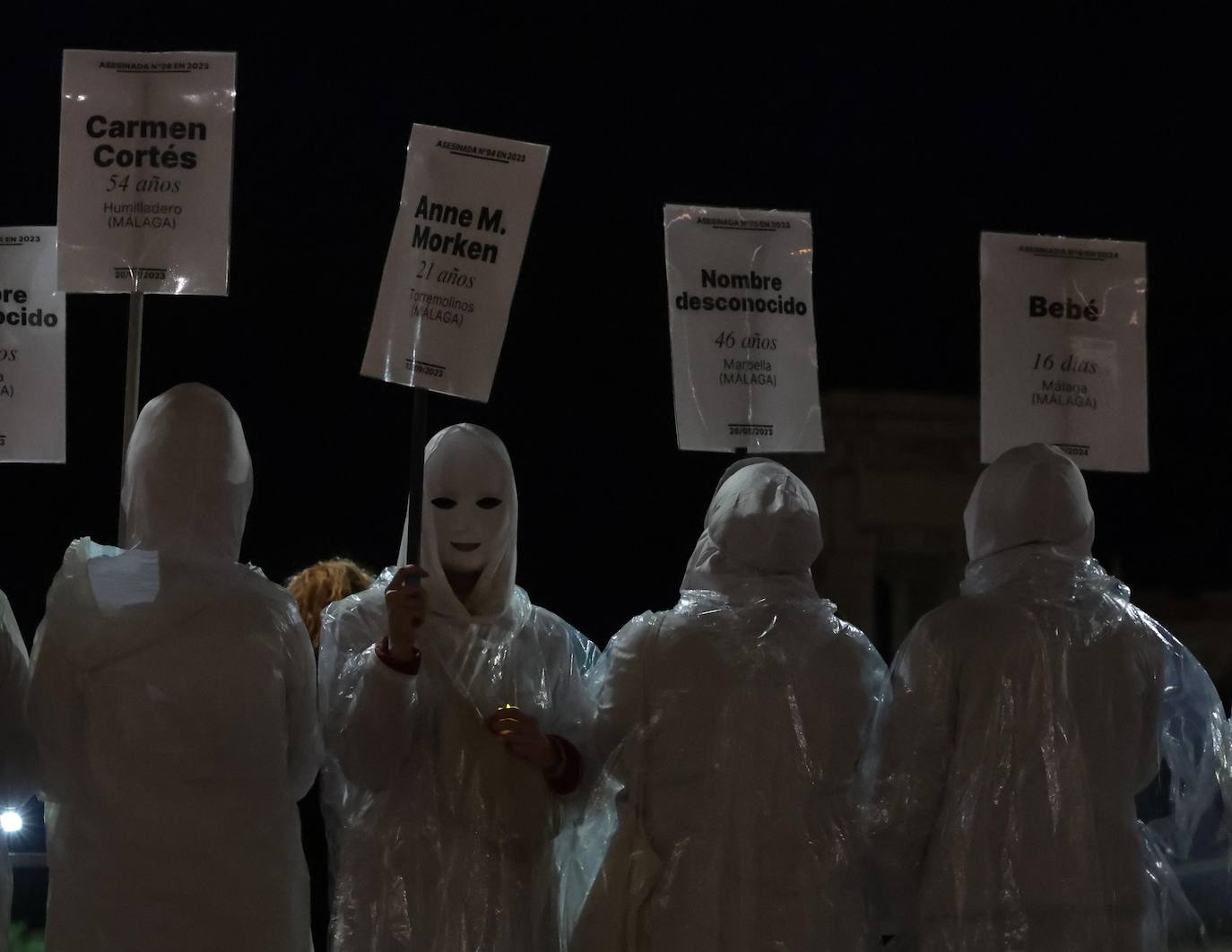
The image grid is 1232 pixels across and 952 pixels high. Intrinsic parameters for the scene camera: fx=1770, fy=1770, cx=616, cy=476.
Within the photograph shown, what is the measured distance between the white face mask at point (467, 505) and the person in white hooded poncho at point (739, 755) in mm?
361

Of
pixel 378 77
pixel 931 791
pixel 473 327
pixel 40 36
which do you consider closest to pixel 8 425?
pixel 473 327

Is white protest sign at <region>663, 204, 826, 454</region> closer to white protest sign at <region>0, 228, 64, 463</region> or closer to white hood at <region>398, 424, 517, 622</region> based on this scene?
white hood at <region>398, 424, 517, 622</region>

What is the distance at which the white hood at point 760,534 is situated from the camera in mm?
3771

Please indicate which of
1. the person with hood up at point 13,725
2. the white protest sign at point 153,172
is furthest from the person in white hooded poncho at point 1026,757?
the white protest sign at point 153,172

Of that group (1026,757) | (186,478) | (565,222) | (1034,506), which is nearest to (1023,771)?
(1026,757)

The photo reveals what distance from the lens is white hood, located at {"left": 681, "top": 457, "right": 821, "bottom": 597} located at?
3771 mm

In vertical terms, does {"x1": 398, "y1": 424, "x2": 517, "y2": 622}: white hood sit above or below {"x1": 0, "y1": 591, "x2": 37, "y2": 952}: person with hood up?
above

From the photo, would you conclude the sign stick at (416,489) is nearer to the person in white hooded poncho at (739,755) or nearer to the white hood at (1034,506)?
the person in white hooded poncho at (739,755)

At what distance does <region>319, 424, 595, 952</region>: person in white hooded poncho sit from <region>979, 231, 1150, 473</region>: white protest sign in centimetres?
135

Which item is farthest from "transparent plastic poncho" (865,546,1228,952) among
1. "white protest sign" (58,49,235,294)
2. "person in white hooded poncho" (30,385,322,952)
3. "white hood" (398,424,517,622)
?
"white protest sign" (58,49,235,294)

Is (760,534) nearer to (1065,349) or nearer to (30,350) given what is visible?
(1065,349)

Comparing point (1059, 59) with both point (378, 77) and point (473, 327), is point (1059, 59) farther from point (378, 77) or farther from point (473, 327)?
point (473, 327)

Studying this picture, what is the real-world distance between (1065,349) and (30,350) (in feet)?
8.40

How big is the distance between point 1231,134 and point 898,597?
133 inches
